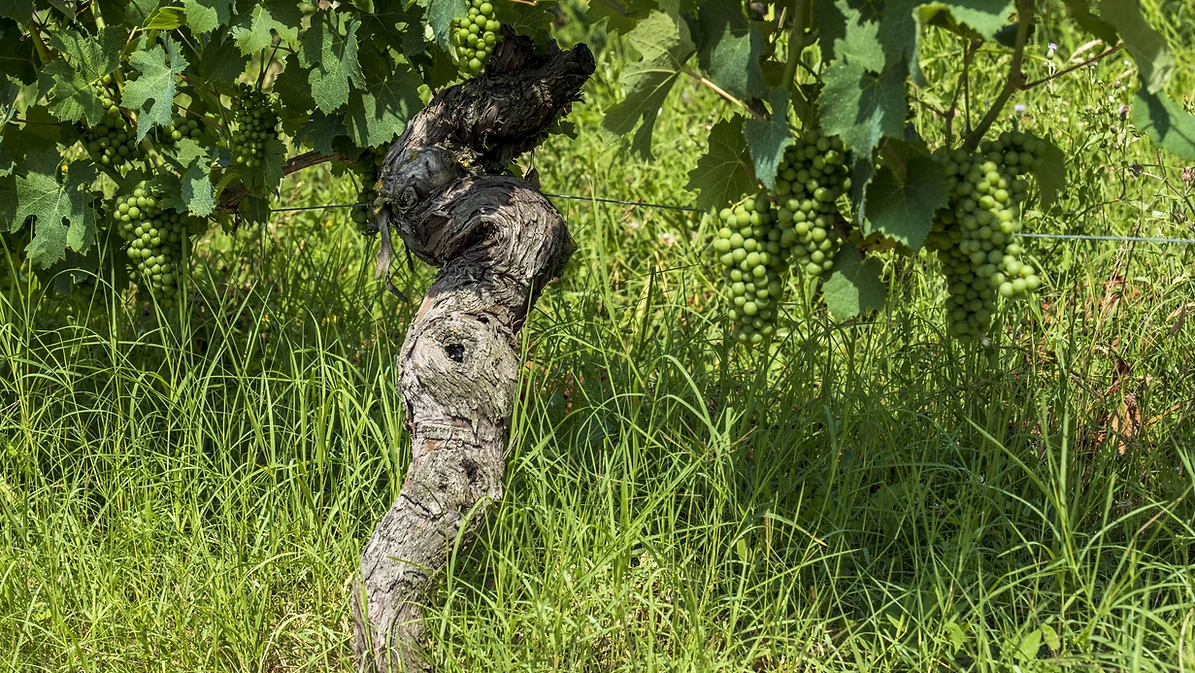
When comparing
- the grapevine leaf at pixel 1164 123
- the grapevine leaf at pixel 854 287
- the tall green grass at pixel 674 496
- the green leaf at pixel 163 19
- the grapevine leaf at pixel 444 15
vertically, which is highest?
the grapevine leaf at pixel 1164 123

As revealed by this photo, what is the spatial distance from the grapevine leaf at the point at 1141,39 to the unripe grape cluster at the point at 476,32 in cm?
119

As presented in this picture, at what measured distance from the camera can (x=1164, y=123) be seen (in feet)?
5.99

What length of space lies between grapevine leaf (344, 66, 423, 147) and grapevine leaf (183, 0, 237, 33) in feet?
1.21

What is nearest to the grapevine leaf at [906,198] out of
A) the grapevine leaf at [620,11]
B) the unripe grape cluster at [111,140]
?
the grapevine leaf at [620,11]

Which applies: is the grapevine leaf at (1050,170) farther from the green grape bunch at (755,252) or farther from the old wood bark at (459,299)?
the old wood bark at (459,299)

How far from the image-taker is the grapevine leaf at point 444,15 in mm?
2314

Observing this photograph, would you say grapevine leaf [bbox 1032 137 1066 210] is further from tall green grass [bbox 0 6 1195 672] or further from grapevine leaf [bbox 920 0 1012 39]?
tall green grass [bbox 0 6 1195 672]

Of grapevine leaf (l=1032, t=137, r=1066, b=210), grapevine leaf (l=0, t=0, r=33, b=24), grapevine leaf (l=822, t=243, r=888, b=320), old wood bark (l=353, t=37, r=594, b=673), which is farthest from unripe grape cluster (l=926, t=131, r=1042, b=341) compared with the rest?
grapevine leaf (l=0, t=0, r=33, b=24)

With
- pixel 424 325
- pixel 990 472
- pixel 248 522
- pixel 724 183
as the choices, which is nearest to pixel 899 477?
pixel 990 472

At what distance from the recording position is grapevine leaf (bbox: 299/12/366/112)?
8.59 ft

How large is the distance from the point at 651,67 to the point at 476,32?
509mm

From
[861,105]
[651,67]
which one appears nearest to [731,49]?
[651,67]

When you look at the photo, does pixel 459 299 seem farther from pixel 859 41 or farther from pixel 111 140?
pixel 111 140

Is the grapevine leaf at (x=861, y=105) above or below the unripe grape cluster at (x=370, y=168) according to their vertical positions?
above
